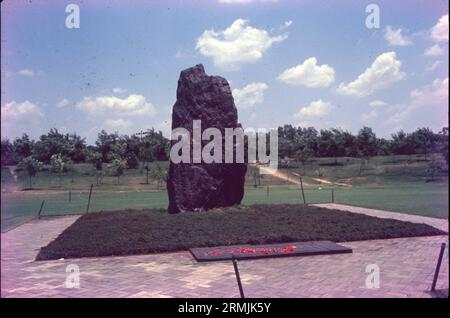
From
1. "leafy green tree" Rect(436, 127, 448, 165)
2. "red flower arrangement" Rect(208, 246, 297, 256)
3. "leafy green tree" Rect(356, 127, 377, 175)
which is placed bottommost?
"red flower arrangement" Rect(208, 246, 297, 256)

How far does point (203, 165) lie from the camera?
616 inches

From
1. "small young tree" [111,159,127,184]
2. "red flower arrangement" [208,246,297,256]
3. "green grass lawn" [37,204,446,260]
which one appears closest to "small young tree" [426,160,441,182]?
"green grass lawn" [37,204,446,260]

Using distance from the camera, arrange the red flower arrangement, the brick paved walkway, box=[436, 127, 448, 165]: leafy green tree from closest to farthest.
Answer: box=[436, 127, 448, 165]: leafy green tree < the brick paved walkway < the red flower arrangement

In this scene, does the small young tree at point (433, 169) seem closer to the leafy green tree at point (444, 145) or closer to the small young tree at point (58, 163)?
the leafy green tree at point (444, 145)

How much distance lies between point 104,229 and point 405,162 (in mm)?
50552

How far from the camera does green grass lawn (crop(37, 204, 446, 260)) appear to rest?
34.3ft

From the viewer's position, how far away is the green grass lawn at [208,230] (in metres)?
10.5

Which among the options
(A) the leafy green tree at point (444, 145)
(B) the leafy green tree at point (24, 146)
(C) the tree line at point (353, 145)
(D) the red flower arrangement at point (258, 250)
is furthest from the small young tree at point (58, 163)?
(A) the leafy green tree at point (444, 145)

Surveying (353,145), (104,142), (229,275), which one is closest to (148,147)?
(104,142)

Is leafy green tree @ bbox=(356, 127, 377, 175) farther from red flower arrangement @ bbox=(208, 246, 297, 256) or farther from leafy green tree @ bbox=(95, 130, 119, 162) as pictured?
red flower arrangement @ bbox=(208, 246, 297, 256)

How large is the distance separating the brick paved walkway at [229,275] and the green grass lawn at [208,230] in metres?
0.61

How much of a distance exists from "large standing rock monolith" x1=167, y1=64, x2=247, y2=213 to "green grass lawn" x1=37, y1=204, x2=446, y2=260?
747 millimetres

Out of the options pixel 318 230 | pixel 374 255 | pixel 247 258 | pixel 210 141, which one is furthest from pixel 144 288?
pixel 210 141

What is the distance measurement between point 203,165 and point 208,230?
3973 mm
